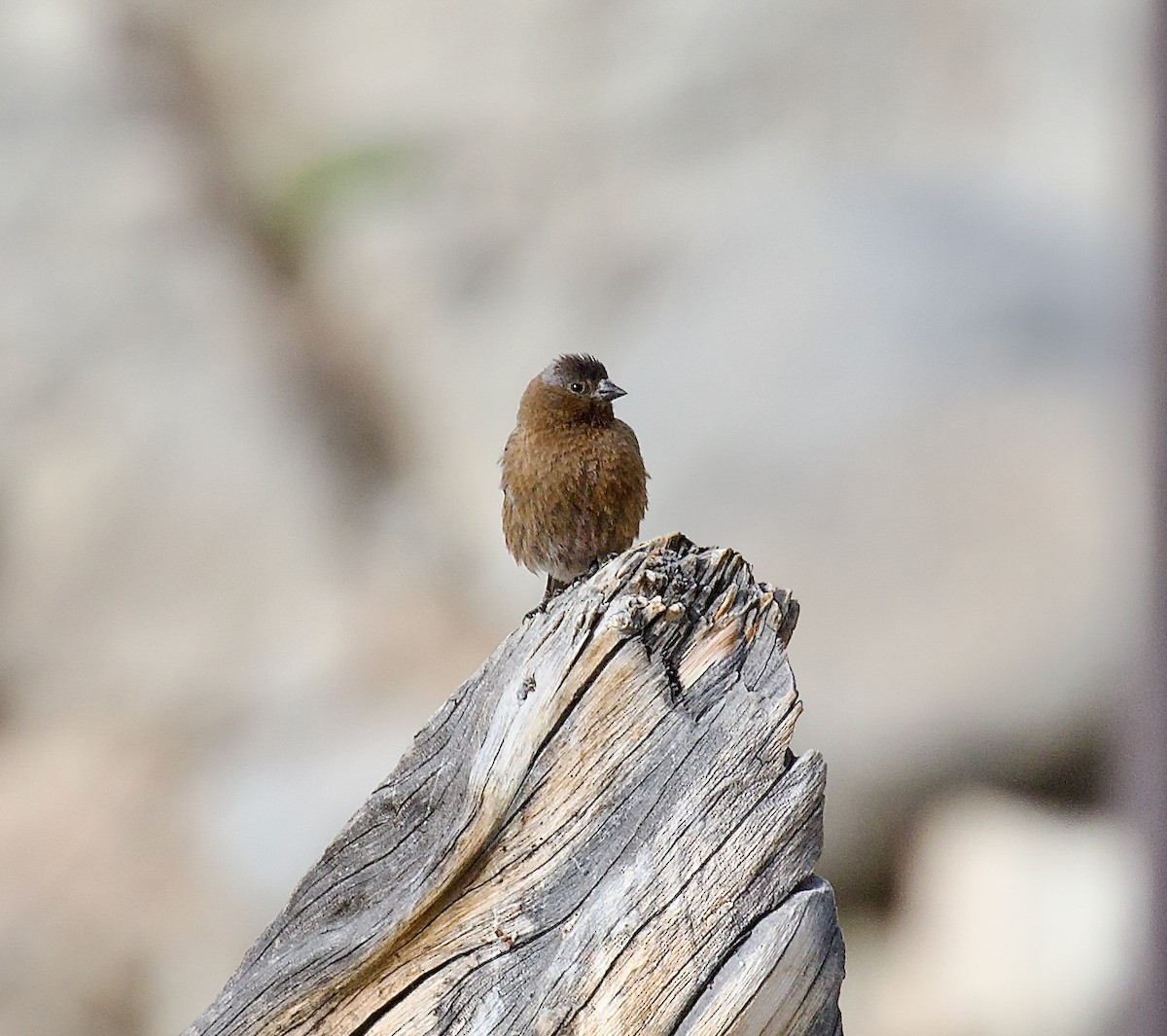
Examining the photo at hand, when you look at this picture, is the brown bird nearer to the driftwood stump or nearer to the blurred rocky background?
the driftwood stump

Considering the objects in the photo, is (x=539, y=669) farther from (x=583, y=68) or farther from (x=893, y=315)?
(x=583, y=68)

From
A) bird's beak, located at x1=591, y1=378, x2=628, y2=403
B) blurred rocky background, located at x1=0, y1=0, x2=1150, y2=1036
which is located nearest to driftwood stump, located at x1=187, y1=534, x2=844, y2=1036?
bird's beak, located at x1=591, y1=378, x2=628, y2=403

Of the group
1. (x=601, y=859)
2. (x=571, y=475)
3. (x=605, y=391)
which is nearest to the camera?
(x=601, y=859)

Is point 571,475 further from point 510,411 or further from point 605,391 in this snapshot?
point 510,411

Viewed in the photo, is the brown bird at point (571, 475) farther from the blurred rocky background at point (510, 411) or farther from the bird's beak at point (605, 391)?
the blurred rocky background at point (510, 411)

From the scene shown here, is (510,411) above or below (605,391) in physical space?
above

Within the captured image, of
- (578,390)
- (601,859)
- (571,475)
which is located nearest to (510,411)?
(578,390)

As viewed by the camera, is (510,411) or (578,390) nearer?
Answer: (578,390)

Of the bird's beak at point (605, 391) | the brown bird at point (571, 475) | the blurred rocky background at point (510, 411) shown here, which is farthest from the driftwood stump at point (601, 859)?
the blurred rocky background at point (510, 411)
